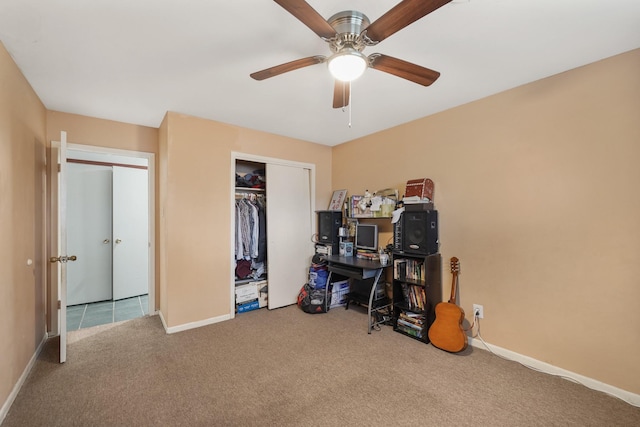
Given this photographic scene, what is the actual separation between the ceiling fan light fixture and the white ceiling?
10.6 inches

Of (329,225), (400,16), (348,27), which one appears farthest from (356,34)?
(329,225)

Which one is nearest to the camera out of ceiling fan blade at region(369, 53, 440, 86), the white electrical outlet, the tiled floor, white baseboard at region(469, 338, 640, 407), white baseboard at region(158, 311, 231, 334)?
ceiling fan blade at region(369, 53, 440, 86)

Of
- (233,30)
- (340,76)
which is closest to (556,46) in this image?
(340,76)

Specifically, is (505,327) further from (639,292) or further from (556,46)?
(556,46)

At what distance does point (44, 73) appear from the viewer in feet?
6.92

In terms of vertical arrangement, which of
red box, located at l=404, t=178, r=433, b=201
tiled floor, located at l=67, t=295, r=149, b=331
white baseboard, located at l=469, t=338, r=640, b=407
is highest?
red box, located at l=404, t=178, r=433, b=201

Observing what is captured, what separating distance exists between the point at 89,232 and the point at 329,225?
3640mm

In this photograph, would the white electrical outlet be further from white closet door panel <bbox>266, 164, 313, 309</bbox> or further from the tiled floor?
the tiled floor

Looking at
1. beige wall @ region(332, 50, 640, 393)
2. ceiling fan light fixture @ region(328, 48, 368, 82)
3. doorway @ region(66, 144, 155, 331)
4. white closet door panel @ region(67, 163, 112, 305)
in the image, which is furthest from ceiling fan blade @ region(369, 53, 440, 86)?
white closet door panel @ region(67, 163, 112, 305)

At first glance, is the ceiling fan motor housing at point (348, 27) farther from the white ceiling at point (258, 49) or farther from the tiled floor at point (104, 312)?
the tiled floor at point (104, 312)

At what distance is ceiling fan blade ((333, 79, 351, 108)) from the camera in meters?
1.80

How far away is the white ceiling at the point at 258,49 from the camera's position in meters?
1.48

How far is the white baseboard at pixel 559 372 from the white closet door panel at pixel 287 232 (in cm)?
226

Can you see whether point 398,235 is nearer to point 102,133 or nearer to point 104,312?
point 102,133
